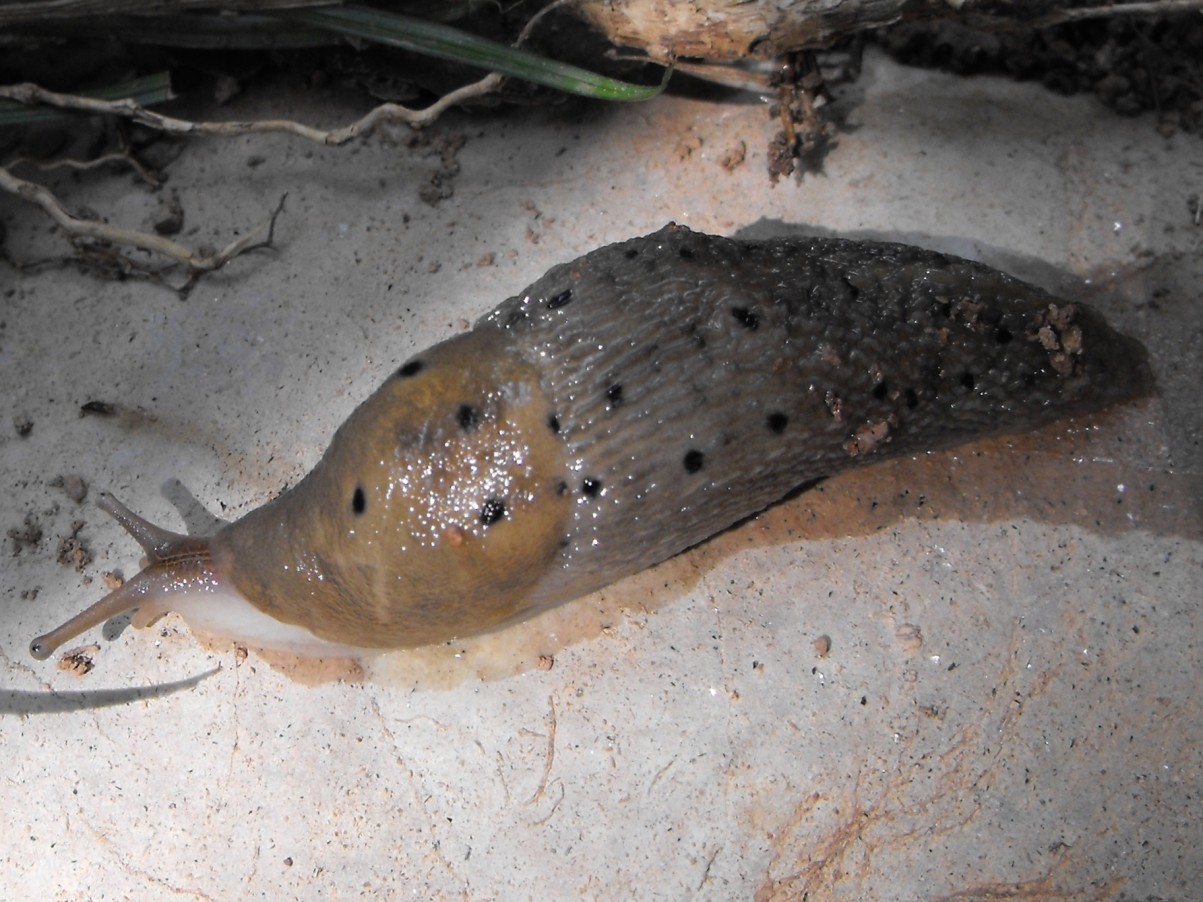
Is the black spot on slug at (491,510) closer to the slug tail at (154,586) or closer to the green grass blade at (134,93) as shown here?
the slug tail at (154,586)

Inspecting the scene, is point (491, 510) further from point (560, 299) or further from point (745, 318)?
point (745, 318)

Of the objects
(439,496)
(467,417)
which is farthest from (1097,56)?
(439,496)

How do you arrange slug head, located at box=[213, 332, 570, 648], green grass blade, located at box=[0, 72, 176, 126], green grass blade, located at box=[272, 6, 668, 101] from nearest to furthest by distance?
slug head, located at box=[213, 332, 570, 648], green grass blade, located at box=[272, 6, 668, 101], green grass blade, located at box=[0, 72, 176, 126]

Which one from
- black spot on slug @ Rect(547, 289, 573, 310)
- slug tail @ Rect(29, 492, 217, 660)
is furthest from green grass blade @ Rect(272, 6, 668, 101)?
slug tail @ Rect(29, 492, 217, 660)

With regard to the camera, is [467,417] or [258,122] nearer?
[467,417]

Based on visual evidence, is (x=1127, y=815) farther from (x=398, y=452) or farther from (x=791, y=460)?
(x=398, y=452)

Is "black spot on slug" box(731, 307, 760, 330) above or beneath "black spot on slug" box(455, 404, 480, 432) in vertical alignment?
above

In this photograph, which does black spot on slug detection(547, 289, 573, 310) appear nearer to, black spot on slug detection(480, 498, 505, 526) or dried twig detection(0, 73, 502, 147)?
black spot on slug detection(480, 498, 505, 526)
